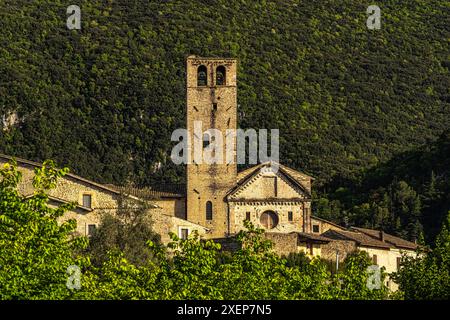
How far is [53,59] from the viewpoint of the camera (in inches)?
4048

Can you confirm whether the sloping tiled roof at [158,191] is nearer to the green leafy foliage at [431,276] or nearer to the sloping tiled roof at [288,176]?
the sloping tiled roof at [288,176]

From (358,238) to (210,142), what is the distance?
8334mm

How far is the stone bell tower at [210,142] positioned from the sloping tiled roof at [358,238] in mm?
4928

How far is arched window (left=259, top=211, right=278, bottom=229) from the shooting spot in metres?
68.9

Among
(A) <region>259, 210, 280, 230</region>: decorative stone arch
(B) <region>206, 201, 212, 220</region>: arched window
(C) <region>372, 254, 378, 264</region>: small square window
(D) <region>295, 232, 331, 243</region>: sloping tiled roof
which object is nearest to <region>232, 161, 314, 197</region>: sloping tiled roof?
(B) <region>206, 201, 212, 220</region>: arched window

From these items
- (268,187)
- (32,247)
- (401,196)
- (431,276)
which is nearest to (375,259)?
(268,187)

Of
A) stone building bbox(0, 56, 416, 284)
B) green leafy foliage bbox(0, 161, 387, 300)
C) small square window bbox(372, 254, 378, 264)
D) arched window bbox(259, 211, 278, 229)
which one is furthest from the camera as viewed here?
arched window bbox(259, 211, 278, 229)

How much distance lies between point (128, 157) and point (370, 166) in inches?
622

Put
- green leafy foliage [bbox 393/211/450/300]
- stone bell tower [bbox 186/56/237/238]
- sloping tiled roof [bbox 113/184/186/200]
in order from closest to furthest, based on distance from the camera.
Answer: green leafy foliage [bbox 393/211/450/300]
sloping tiled roof [bbox 113/184/186/200]
stone bell tower [bbox 186/56/237/238]

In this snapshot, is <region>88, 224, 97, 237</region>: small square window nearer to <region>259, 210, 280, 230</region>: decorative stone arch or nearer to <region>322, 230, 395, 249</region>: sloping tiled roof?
<region>322, 230, 395, 249</region>: sloping tiled roof

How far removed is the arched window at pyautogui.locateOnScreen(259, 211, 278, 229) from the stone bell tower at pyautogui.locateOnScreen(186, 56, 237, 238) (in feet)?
5.19

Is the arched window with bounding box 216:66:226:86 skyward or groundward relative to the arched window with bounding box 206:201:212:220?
skyward

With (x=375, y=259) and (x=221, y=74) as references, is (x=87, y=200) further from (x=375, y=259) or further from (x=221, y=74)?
(x=221, y=74)

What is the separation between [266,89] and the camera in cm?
10025
